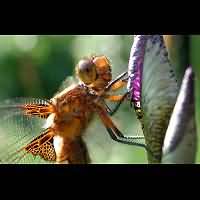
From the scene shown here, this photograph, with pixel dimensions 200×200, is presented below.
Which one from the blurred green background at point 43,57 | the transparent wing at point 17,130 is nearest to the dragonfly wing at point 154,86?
the transparent wing at point 17,130

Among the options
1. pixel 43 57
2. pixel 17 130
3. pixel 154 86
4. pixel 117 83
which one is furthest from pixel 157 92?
pixel 43 57

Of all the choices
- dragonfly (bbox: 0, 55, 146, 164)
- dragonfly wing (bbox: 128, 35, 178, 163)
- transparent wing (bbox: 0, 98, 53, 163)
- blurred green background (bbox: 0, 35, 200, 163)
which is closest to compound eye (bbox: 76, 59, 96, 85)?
dragonfly (bbox: 0, 55, 146, 164)

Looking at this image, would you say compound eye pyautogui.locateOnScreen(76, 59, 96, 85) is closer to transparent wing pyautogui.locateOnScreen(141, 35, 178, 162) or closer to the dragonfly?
the dragonfly

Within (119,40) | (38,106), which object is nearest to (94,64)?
(38,106)

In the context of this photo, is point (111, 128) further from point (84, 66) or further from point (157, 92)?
point (157, 92)

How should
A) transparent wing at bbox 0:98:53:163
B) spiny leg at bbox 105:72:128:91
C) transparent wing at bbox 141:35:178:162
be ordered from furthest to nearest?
transparent wing at bbox 0:98:53:163 < spiny leg at bbox 105:72:128:91 < transparent wing at bbox 141:35:178:162

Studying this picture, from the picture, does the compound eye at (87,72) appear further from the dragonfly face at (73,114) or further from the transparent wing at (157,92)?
the transparent wing at (157,92)

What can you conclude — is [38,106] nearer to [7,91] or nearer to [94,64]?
[94,64]
